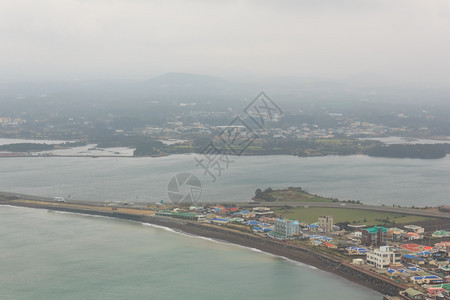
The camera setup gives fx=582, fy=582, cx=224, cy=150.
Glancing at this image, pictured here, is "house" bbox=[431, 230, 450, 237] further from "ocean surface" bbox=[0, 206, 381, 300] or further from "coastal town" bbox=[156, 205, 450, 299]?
"ocean surface" bbox=[0, 206, 381, 300]

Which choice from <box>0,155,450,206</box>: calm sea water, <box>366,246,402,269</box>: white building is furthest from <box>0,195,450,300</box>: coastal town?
<box>0,155,450,206</box>: calm sea water

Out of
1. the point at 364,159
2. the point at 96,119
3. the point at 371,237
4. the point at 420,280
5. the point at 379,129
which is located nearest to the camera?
the point at 420,280

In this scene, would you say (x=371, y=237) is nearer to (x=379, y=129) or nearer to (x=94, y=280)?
(x=94, y=280)

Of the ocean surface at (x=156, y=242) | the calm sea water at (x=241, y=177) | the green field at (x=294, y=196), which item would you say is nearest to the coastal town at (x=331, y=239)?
the ocean surface at (x=156, y=242)

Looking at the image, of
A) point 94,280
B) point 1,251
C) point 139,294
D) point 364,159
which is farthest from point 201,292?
point 364,159

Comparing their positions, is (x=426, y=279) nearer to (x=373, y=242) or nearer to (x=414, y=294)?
(x=414, y=294)

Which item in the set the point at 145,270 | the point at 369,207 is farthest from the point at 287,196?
the point at 145,270
